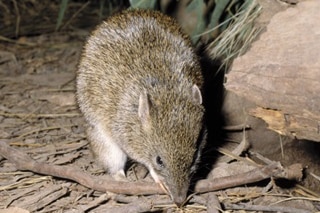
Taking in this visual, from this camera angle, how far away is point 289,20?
14.0 ft

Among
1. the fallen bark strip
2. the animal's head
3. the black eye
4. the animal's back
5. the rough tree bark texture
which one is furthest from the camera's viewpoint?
the animal's back

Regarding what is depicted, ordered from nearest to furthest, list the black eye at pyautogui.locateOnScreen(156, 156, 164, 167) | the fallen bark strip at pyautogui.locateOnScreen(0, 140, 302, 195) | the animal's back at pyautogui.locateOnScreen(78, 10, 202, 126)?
the black eye at pyautogui.locateOnScreen(156, 156, 164, 167), the fallen bark strip at pyautogui.locateOnScreen(0, 140, 302, 195), the animal's back at pyautogui.locateOnScreen(78, 10, 202, 126)

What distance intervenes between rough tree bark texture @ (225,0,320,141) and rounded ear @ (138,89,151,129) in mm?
657

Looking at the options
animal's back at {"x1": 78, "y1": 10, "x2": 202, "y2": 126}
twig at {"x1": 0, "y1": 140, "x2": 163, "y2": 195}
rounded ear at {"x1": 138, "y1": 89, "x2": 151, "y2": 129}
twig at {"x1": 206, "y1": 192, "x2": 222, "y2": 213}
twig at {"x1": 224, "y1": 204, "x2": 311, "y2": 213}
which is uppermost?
animal's back at {"x1": 78, "y1": 10, "x2": 202, "y2": 126}

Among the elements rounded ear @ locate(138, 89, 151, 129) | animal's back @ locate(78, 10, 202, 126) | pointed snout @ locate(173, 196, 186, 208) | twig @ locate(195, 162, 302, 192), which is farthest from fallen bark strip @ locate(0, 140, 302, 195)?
animal's back @ locate(78, 10, 202, 126)

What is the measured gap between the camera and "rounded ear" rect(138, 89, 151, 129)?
4488 millimetres

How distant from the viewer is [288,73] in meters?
4.21

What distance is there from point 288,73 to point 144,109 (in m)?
1.15

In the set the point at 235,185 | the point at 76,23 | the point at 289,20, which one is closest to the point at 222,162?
the point at 235,185

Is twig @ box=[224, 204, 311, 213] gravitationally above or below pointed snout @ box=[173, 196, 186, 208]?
below

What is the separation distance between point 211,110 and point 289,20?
2003 mm

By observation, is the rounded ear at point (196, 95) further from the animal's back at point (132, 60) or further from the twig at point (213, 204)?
→ the twig at point (213, 204)

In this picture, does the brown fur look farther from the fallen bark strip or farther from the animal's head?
the fallen bark strip

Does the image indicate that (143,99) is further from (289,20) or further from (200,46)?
(200,46)
